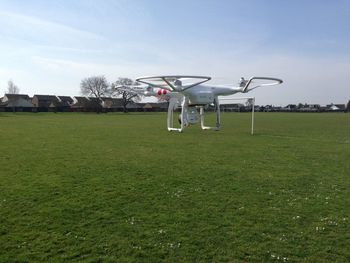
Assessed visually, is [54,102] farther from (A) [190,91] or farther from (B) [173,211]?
(B) [173,211]

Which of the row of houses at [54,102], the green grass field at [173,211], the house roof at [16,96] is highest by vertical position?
the house roof at [16,96]

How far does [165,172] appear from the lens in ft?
37.2

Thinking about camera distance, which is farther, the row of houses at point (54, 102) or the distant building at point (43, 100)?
the distant building at point (43, 100)

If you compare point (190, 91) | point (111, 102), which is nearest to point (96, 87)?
point (111, 102)

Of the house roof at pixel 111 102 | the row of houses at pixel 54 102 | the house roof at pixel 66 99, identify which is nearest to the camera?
the row of houses at pixel 54 102

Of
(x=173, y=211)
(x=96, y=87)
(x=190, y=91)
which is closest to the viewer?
(x=173, y=211)

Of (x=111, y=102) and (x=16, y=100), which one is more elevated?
(x=16, y=100)

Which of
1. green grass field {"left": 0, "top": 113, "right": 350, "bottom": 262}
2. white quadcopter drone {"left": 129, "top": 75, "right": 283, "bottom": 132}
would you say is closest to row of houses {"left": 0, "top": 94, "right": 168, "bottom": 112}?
white quadcopter drone {"left": 129, "top": 75, "right": 283, "bottom": 132}

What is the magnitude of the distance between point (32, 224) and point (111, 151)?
1022 centimetres

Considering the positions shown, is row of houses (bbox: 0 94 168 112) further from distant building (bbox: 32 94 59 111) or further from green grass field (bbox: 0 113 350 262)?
green grass field (bbox: 0 113 350 262)

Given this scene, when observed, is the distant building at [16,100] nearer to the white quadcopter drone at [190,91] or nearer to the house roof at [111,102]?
the house roof at [111,102]

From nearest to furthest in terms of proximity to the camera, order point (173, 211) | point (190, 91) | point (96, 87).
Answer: point (173, 211), point (190, 91), point (96, 87)

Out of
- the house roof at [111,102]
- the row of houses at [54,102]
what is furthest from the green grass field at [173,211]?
the house roof at [111,102]

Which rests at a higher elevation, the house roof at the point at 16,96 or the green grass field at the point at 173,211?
the house roof at the point at 16,96
